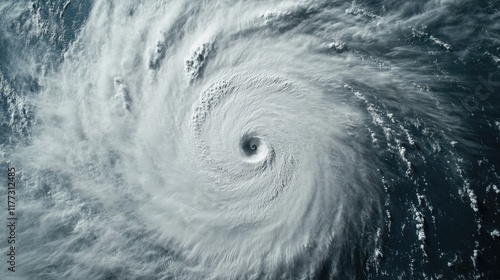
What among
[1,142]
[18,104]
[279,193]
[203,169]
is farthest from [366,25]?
[1,142]

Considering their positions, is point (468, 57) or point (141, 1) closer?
point (468, 57)

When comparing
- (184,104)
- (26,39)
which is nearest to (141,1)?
(184,104)

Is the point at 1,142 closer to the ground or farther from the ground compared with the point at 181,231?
farther from the ground

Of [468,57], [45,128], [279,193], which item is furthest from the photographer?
[45,128]

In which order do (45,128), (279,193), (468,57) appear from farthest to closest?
(45,128) → (279,193) → (468,57)

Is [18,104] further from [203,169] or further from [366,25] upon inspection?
[366,25]

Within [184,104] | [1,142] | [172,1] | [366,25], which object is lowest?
[1,142]
